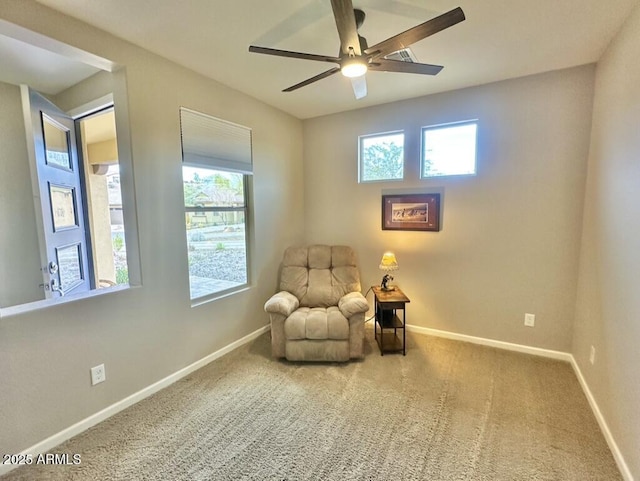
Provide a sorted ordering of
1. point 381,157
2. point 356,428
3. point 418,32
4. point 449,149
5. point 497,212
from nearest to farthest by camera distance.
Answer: point 418,32
point 356,428
point 497,212
point 449,149
point 381,157

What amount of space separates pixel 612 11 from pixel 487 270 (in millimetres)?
2082

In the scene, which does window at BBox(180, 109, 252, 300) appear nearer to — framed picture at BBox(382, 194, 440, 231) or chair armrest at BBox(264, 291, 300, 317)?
chair armrest at BBox(264, 291, 300, 317)

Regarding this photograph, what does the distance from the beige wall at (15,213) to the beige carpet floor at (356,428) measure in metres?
1.55

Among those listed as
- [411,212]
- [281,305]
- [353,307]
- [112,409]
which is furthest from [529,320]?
[112,409]

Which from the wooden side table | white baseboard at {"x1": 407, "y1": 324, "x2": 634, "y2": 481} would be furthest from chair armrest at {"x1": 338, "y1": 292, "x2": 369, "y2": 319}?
white baseboard at {"x1": 407, "y1": 324, "x2": 634, "y2": 481}

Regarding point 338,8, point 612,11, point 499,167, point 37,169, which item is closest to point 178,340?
point 37,169

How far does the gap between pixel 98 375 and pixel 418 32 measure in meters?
2.85

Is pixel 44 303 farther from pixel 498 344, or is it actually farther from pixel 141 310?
pixel 498 344

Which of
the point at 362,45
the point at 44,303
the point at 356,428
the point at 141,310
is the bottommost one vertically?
the point at 356,428

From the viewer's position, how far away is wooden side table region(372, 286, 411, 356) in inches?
111

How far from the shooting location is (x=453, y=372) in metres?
2.53

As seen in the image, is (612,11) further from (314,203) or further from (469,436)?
(314,203)

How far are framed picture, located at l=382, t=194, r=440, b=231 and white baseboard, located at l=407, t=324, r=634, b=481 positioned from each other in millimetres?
1191

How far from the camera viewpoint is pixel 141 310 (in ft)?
7.24
